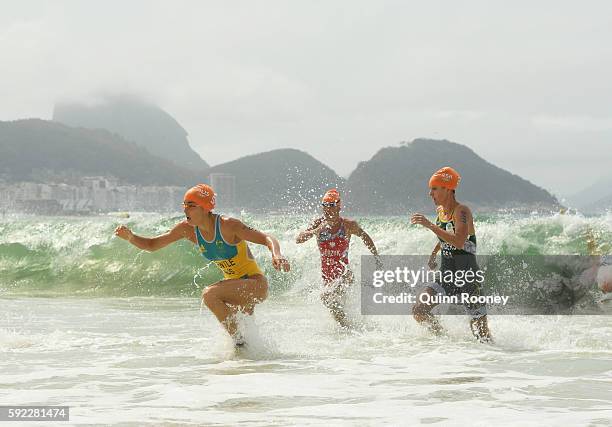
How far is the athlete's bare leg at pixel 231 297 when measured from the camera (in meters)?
7.23

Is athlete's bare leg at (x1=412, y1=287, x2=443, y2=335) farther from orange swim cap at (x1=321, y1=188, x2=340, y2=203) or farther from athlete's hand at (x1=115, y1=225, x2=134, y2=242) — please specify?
athlete's hand at (x1=115, y1=225, x2=134, y2=242)

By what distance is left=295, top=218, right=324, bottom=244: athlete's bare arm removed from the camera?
9.22 meters

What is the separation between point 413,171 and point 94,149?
97.2 meters

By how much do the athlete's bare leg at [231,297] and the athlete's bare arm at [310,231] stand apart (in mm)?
1896

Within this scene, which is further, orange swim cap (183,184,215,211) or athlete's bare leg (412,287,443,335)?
athlete's bare leg (412,287,443,335)

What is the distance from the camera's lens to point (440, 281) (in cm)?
790

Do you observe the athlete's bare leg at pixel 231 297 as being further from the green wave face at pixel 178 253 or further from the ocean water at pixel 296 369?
the green wave face at pixel 178 253

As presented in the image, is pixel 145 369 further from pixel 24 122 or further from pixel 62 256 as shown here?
pixel 24 122

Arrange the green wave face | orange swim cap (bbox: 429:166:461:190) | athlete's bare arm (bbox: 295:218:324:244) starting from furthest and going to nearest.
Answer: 1. the green wave face
2. athlete's bare arm (bbox: 295:218:324:244)
3. orange swim cap (bbox: 429:166:461:190)

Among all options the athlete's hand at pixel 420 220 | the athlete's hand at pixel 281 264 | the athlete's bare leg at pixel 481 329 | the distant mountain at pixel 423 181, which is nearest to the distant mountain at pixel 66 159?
the distant mountain at pixel 423 181

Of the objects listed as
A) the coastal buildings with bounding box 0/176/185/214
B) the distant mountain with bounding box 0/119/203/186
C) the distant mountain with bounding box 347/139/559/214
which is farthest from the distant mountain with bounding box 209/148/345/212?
the distant mountain with bounding box 0/119/203/186

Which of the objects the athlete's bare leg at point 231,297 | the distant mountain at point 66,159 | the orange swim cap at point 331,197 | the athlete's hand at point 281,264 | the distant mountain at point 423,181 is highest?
the distant mountain at point 66,159

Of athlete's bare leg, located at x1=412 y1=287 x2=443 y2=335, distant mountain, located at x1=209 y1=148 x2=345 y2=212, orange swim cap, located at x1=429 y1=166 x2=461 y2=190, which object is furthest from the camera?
distant mountain, located at x1=209 y1=148 x2=345 y2=212

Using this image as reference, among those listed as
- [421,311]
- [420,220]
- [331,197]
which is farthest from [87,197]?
[420,220]
